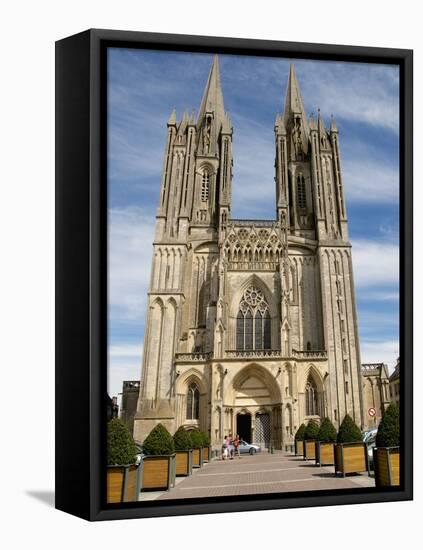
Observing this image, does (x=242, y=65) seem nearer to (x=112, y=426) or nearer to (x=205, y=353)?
(x=112, y=426)

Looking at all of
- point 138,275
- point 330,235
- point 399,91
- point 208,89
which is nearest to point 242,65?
point 208,89

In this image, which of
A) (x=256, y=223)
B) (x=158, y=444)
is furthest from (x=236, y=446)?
(x=256, y=223)

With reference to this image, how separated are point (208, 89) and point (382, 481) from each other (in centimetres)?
836

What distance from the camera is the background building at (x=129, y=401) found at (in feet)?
43.7

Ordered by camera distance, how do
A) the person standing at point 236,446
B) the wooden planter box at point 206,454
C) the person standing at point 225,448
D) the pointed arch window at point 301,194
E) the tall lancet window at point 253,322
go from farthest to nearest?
the pointed arch window at point 301,194 → the tall lancet window at point 253,322 → the person standing at point 236,446 → the person standing at point 225,448 → the wooden planter box at point 206,454

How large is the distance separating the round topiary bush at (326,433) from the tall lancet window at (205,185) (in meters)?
9.76

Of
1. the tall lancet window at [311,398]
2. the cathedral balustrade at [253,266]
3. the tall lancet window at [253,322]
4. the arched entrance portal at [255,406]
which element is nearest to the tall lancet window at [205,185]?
the cathedral balustrade at [253,266]

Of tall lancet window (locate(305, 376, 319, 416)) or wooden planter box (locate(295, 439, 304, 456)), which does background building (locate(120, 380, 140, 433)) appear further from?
tall lancet window (locate(305, 376, 319, 416))

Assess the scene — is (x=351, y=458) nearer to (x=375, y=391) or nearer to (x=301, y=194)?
(x=375, y=391)

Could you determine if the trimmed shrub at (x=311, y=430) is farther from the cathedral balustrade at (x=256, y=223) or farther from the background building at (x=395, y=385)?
the cathedral balustrade at (x=256, y=223)

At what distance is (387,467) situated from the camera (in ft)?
44.2

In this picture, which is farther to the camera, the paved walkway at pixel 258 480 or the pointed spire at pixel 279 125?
the pointed spire at pixel 279 125

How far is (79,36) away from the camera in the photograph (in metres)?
12.1

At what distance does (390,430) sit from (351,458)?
1.02 metres
